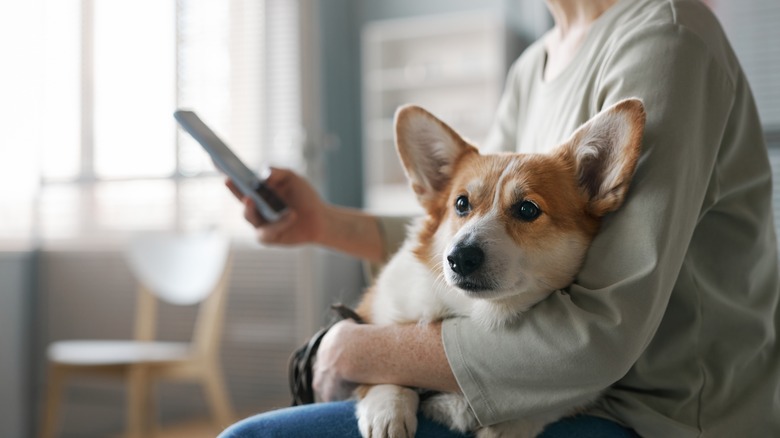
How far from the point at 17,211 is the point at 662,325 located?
334 centimetres

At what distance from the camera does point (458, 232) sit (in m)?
1.04

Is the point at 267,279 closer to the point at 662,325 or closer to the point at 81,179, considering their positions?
the point at 81,179

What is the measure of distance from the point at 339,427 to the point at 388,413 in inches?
3.5

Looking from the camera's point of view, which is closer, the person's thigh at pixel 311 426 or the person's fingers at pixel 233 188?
the person's thigh at pixel 311 426

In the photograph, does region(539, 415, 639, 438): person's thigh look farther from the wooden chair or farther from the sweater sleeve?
the wooden chair

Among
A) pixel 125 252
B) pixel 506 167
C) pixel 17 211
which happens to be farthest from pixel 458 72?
pixel 506 167

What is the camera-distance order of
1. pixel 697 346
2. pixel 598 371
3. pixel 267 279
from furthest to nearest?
pixel 267 279
pixel 697 346
pixel 598 371

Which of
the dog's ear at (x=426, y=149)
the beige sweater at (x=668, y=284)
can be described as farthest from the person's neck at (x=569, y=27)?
the dog's ear at (x=426, y=149)

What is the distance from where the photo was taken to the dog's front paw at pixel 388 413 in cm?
99

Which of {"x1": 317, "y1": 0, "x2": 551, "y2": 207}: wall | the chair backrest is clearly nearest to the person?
the chair backrest

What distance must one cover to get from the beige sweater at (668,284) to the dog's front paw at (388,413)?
9 centimetres

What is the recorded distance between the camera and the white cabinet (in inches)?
175

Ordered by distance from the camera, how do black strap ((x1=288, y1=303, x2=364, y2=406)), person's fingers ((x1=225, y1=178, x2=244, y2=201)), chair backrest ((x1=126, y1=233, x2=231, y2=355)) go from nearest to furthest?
Answer: black strap ((x1=288, y1=303, x2=364, y2=406)) → person's fingers ((x1=225, y1=178, x2=244, y2=201)) → chair backrest ((x1=126, y1=233, x2=231, y2=355))

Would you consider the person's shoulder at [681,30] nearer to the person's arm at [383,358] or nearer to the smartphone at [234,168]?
the person's arm at [383,358]
